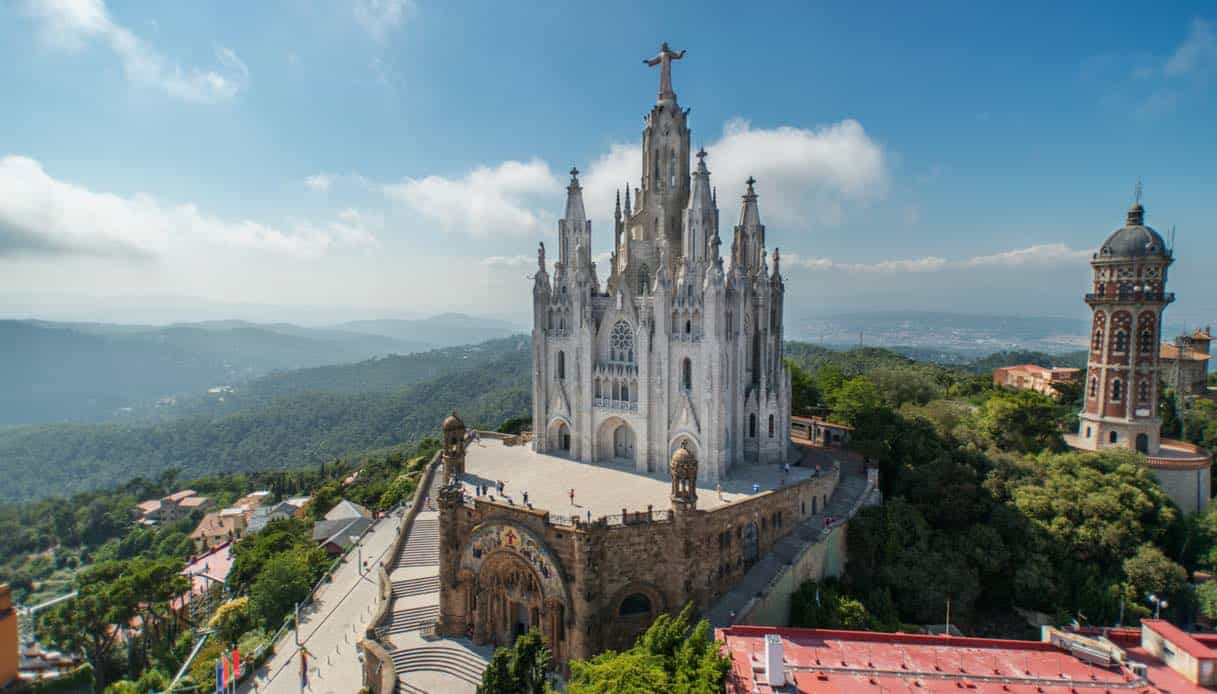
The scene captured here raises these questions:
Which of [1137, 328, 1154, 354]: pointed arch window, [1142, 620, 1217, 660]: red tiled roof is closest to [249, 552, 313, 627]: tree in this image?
[1142, 620, 1217, 660]: red tiled roof

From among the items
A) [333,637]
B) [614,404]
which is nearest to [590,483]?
[614,404]

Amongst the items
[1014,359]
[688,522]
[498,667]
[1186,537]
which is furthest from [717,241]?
[1014,359]

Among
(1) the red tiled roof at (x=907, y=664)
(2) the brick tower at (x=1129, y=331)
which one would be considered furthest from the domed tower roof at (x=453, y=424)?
(2) the brick tower at (x=1129, y=331)

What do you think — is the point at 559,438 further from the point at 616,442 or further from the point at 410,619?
the point at 410,619

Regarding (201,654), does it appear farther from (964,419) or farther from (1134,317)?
(1134,317)

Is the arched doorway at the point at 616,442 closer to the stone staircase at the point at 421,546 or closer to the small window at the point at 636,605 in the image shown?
the stone staircase at the point at 421,546
